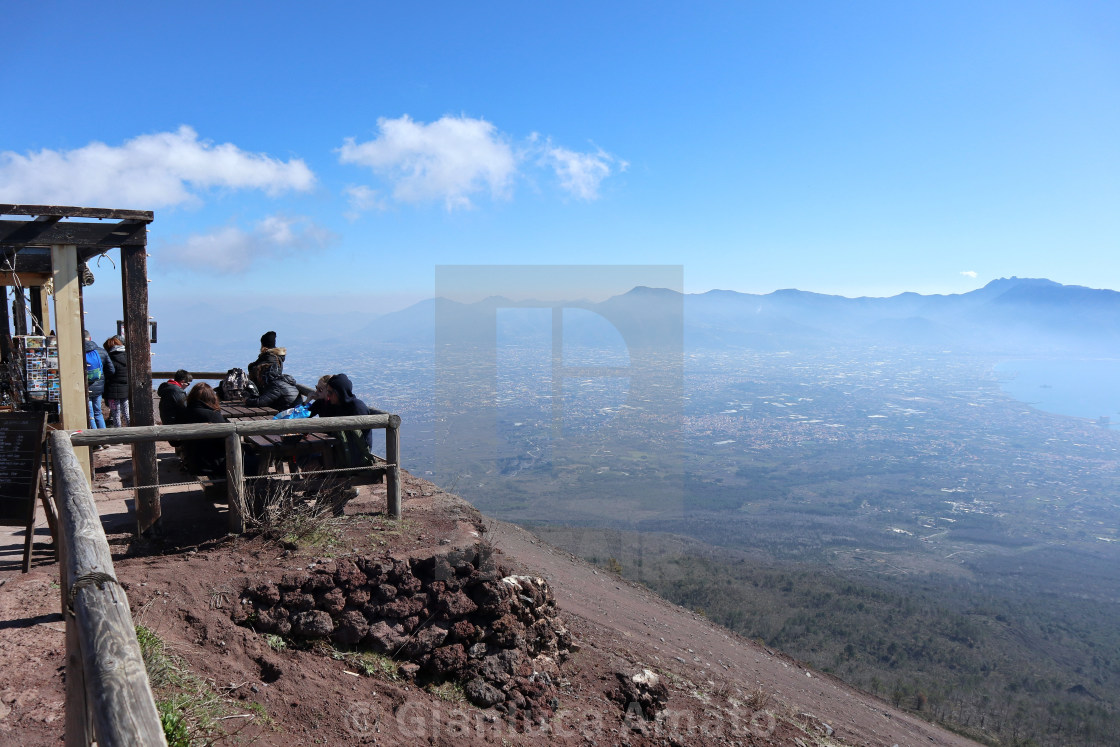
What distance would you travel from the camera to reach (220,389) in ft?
28.2

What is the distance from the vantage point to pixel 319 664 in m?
3.96

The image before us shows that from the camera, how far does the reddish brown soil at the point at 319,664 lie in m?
3.14

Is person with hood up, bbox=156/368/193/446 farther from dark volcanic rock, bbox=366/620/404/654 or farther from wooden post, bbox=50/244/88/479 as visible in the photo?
dark volcanic rock, bbox=366/620/404/654

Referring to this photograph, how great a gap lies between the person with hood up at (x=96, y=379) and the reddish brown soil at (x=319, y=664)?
2.05ft

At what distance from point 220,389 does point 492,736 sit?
21.1 feet

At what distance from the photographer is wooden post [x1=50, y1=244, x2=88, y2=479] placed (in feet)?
17.1

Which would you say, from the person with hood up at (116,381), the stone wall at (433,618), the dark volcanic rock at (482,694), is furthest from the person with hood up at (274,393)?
the dark volcanic rock at (482,694)

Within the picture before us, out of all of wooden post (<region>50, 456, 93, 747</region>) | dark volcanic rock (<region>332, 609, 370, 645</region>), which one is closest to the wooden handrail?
dark volcanic rock (<region>332, 609, 370, 645</region>)

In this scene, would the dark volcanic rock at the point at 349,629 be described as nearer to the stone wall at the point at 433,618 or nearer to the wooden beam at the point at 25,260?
the stone wall at the point at 433,618

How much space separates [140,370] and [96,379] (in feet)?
13.5

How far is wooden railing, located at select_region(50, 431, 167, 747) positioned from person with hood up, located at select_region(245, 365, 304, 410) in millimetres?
5125

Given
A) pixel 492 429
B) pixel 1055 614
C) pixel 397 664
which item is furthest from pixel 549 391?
pixel 397 664

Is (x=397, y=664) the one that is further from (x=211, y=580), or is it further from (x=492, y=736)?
(x=211, y=580)

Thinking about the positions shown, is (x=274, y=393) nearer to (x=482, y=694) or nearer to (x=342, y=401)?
(x=342, y=401)
